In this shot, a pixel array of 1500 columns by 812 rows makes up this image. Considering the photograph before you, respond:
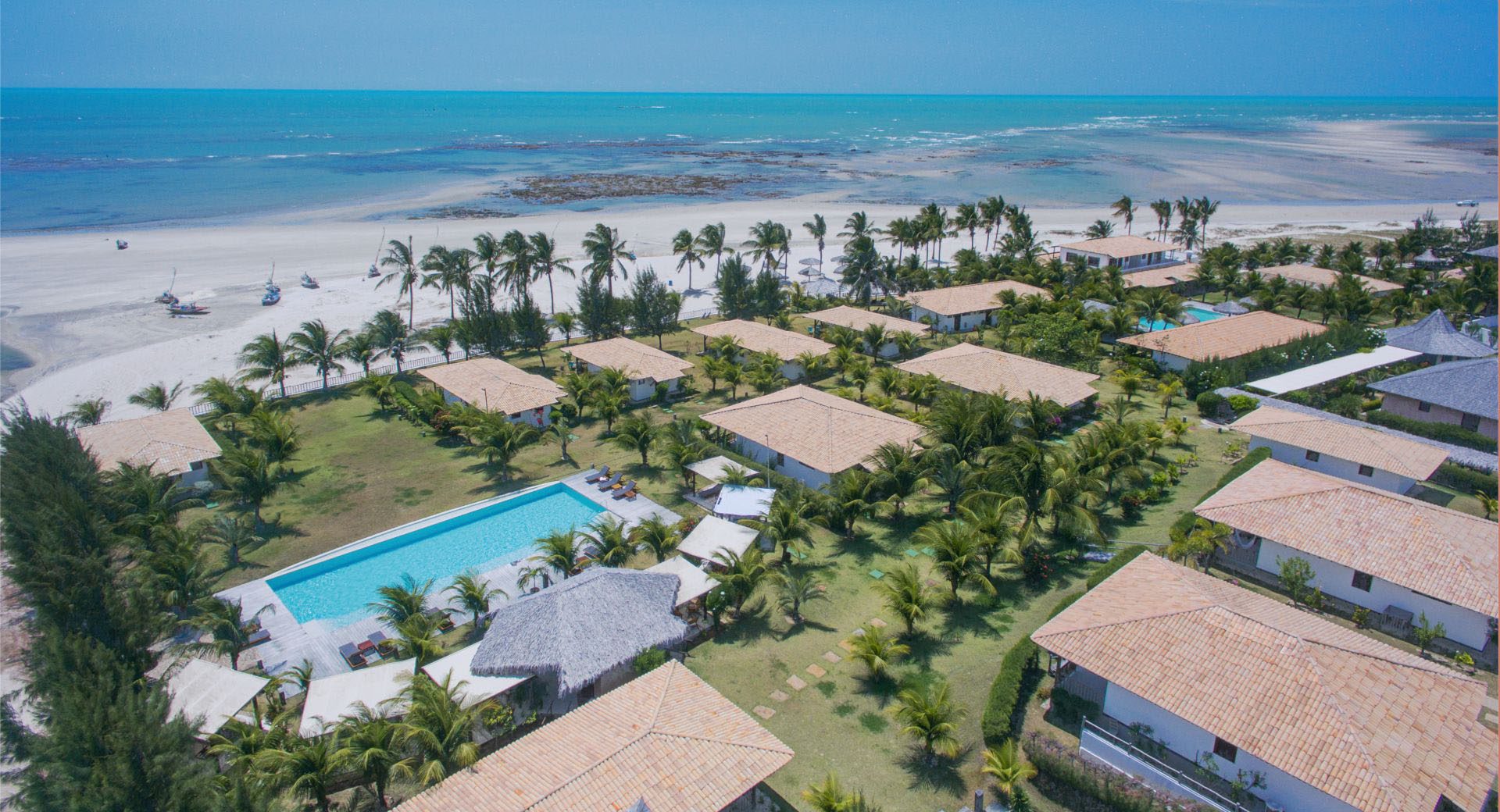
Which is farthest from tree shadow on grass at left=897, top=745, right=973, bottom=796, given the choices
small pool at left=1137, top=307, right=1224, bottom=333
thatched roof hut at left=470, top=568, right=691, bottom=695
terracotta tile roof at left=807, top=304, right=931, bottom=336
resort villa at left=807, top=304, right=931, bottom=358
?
small pool at left=1137, top=307, right=1224, bottom=333

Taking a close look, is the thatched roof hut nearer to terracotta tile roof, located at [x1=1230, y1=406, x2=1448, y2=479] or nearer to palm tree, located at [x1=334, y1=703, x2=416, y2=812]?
palm tree, located at [x1=334, y1=703, x2=416, y2=812]

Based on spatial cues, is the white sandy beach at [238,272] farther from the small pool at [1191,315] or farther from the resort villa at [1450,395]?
the resort villa at [1450,395]

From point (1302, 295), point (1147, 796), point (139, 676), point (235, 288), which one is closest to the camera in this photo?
point (1147, 796)

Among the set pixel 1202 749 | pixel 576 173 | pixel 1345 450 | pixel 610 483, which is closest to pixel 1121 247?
pixel 1345 450

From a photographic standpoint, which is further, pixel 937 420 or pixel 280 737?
pixel 937 420

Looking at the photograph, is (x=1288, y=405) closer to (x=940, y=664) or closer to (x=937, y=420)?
(x=937, y=420)

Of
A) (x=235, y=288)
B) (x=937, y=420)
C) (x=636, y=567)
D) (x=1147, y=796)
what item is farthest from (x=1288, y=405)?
(x=235, y=288)

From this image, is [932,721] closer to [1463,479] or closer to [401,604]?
[401,604]
